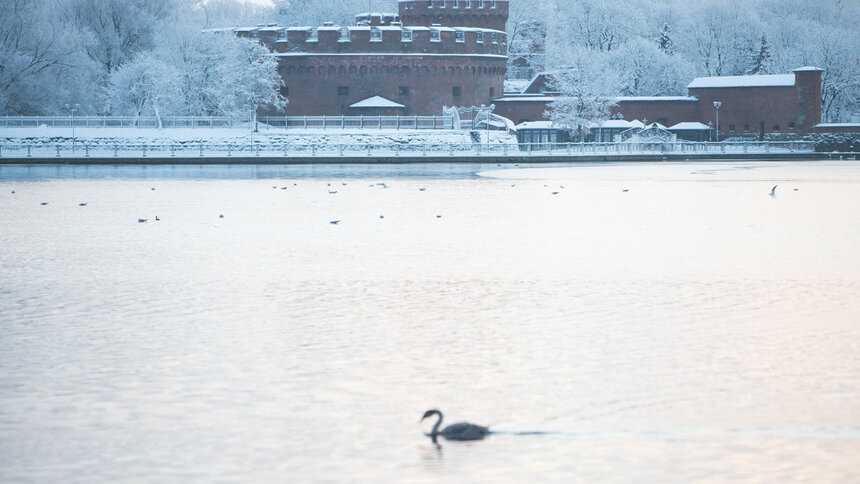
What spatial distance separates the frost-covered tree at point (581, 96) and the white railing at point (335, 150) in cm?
587

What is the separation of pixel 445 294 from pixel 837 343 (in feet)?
16.1

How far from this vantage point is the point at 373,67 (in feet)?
230

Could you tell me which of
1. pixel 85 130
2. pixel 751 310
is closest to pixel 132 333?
pixel 751 310

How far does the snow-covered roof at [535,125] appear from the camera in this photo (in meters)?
70.0


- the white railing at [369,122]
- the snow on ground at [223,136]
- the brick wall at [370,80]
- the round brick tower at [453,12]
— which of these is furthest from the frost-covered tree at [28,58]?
the round brick tower at [453,12]

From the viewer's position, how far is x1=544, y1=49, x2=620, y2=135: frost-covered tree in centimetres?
6936

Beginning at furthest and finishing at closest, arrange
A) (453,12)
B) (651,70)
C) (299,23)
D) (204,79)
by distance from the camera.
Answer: (299,23), (651,70), (453,12), (204,79)

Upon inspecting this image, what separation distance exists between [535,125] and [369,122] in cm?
1035

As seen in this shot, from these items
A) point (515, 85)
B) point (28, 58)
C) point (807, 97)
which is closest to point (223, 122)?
point (28, 58)

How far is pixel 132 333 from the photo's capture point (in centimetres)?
1209

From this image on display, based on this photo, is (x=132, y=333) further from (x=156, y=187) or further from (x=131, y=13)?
(x=131, y=13)

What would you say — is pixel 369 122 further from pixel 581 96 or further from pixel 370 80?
pixel 581 96

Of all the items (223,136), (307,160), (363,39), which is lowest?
(307,160)

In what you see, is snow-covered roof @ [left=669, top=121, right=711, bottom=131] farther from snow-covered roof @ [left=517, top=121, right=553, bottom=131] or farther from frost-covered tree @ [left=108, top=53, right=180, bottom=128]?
frost-covered tree @ [left=108, top=53, right=180, bottom=128]
